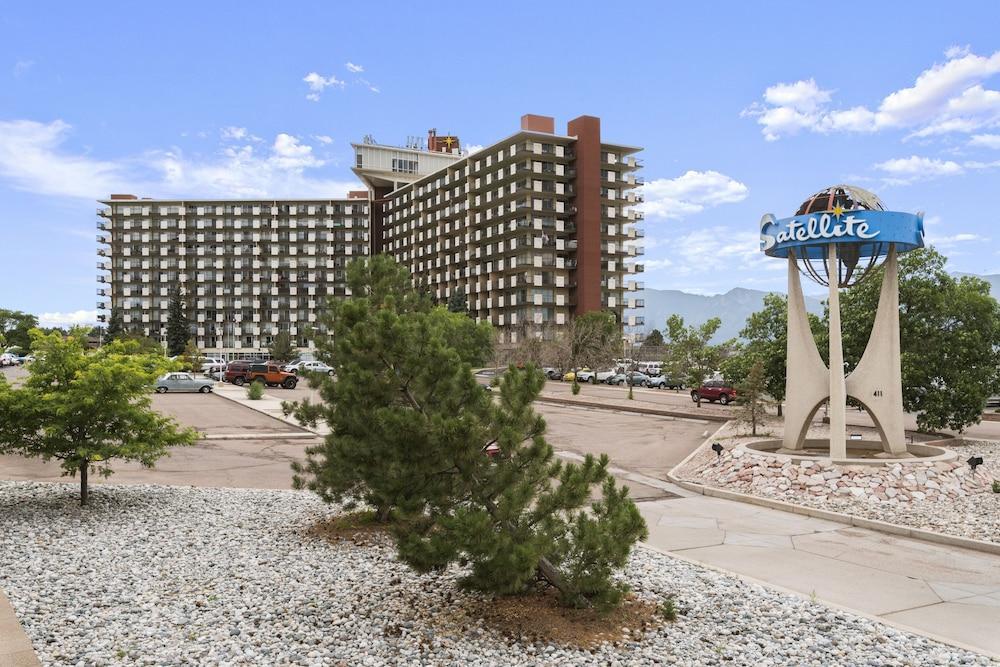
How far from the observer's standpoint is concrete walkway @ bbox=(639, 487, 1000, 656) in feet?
28.0

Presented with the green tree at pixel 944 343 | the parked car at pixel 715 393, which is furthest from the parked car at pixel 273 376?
the green tree at pixel 944 343

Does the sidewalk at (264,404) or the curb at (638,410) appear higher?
the sidewalk at (264,404)

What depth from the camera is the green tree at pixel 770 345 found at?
27.8 metres

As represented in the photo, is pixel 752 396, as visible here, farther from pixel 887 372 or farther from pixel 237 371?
pixel 237 371

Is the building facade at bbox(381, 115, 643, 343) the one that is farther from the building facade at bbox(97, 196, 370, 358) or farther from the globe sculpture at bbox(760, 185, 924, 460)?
the globe sculpture at bbox(760, 185, 924, 460)

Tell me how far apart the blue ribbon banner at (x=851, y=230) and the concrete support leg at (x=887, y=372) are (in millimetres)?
728

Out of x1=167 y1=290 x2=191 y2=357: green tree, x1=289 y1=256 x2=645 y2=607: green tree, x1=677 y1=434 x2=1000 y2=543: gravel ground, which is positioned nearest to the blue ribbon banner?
x1=677 y1=434 x2=1000 y2=543: gravel ground

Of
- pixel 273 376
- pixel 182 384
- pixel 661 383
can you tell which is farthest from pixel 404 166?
pixel 182 384

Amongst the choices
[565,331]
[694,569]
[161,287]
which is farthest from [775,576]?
[161,287]

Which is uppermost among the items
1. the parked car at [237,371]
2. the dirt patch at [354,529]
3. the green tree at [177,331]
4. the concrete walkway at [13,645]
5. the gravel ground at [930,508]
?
the green tree at [177,331]

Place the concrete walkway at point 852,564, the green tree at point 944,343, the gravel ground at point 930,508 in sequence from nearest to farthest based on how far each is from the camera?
the concrete walkway at point 852,564, the gravel ground at point 930,508, the green tree at point 944,343

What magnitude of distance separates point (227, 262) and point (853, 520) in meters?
137

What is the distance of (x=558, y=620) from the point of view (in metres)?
7.39

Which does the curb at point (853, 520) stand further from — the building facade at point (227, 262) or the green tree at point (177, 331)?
the building facade at point (227, 262)
